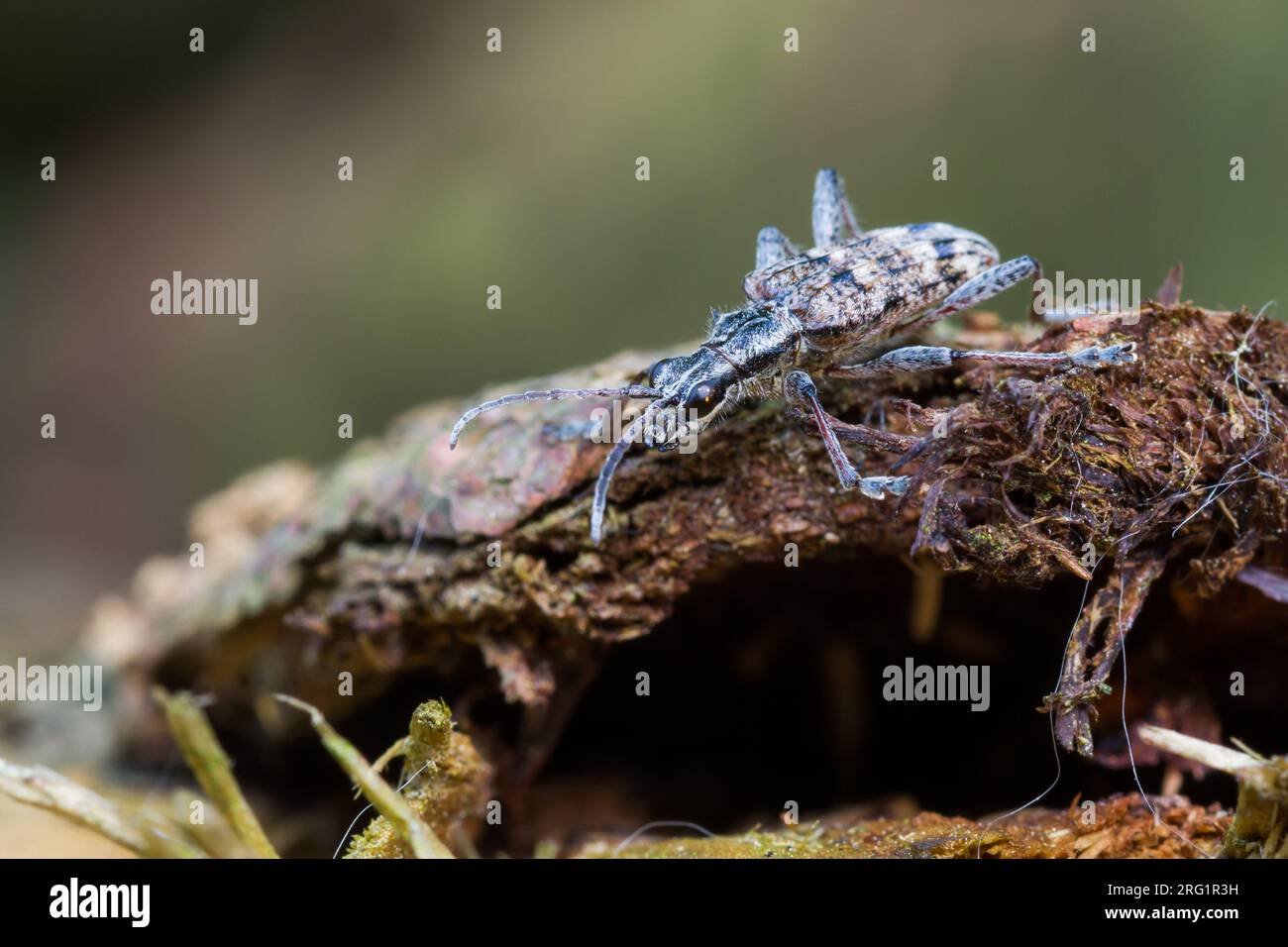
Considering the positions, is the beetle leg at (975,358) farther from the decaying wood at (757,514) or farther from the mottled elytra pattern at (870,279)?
the mottled elytra pattern at (870,279)

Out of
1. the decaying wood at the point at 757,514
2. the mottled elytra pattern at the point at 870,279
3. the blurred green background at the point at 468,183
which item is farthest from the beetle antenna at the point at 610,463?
the blurred green background at the point at 468,183

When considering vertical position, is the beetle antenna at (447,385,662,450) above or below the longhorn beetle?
below

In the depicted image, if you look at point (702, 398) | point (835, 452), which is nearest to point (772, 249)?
point (702, 398)

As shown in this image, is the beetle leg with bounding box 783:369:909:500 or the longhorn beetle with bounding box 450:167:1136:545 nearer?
the beetle leg with bounding box 783:369:909:500

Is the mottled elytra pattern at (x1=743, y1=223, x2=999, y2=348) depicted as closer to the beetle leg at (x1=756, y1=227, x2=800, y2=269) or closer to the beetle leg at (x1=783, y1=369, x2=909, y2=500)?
the beetle leg at (x1=783, y1=369, x2=909, y2=500)

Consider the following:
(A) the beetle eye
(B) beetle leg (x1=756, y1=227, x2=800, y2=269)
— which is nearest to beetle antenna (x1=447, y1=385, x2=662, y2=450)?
(A) the beetle eye
